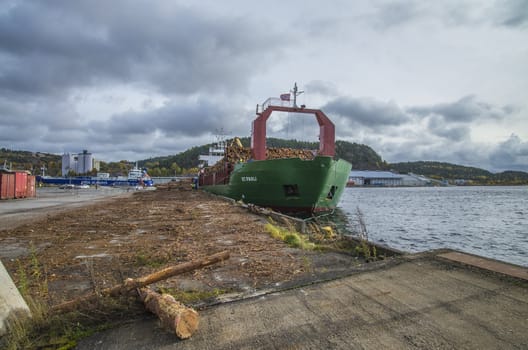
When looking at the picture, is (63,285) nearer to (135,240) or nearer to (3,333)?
(3,333)

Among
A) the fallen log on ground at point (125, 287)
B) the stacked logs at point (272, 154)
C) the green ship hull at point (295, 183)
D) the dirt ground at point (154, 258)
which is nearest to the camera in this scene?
the fallen log on ground at point (125, 287)

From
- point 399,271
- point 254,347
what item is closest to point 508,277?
point 399,271

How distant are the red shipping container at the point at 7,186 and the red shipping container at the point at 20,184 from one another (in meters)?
0.48

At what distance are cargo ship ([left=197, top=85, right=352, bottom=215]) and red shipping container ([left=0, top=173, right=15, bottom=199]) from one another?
55.1 ft

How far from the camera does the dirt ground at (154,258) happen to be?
3.53 meters

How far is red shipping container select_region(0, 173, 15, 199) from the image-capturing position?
70.1ft

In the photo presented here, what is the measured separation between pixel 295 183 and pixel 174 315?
1203 centimetres

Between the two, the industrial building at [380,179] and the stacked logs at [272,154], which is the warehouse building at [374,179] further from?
the stacked logs at [272,154]

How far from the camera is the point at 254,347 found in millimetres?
2113

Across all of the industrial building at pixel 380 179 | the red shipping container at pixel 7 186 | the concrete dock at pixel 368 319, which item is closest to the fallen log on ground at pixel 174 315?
the concrete dock at pixel 368 319

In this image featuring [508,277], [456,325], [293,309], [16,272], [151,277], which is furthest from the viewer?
[16,272]

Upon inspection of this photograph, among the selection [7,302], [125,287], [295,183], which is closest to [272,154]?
[295,183]

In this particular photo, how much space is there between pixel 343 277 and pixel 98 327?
254 cm

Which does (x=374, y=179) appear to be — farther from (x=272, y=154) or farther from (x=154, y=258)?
(x=154, y=258)
